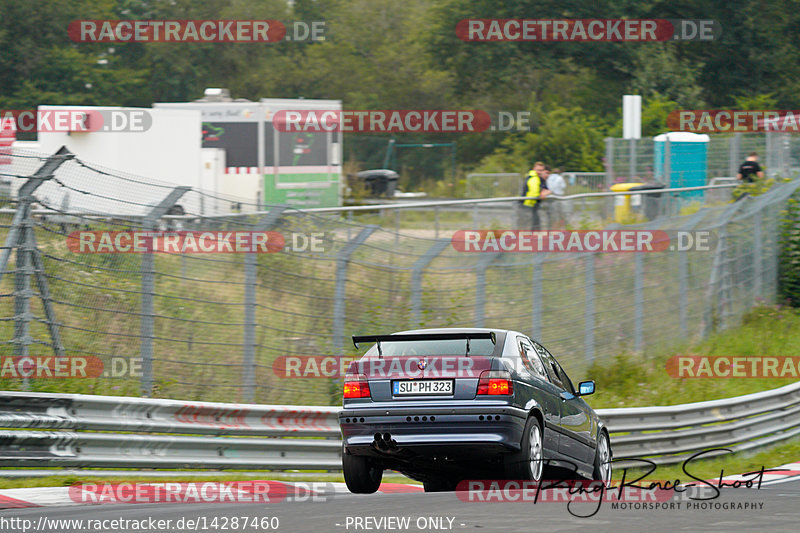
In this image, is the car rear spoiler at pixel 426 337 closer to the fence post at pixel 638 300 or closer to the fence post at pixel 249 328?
the fence post at pixel 249 328

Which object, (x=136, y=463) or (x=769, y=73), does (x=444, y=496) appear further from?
(x=769, y=73)

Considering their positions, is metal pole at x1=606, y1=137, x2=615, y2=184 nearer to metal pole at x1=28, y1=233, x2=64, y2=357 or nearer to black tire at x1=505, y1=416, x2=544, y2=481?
metal pole at x1=28, y1=233, x2=64, y2=357

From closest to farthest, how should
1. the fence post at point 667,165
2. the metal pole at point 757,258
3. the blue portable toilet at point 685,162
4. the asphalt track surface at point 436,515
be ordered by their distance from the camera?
the asphalt track surface at point 436,515, the metal pole at point 757,258, the fence post at point 667,165, the blue portable toilet at point 685,162

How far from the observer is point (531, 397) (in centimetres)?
958

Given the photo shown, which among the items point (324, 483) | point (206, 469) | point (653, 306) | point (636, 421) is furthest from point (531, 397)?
point (653, 306)

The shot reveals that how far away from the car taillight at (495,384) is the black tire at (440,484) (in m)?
1.87

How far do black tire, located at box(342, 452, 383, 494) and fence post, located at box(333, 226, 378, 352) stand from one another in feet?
13.5

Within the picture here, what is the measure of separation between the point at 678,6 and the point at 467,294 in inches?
1928

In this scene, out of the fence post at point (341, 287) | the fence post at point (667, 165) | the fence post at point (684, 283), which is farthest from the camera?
the fence post at point (667, 165)

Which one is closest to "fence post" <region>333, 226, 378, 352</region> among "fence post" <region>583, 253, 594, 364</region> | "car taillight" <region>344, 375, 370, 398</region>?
"car taillight" <region>344, 375, 370, 398</region>

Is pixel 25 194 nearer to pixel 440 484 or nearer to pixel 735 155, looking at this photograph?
pixel 440 484

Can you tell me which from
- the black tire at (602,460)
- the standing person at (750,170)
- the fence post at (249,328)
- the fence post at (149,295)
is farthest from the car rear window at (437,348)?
the standing person at (750,170)

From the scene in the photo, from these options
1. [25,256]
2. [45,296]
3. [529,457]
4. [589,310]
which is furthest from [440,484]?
[589,310]

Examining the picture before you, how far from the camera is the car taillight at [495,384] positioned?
9172 mm
